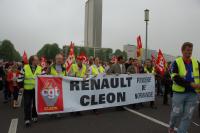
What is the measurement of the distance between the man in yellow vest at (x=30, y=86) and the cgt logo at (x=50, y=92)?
328 millimetres

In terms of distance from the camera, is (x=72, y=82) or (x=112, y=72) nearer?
(x=72, y=82)

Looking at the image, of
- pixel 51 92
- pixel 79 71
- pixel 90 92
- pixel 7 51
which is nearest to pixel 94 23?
pixel 7 51

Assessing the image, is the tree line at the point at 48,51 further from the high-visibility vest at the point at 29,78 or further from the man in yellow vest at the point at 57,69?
the high-visibility vest at the point at 29,78

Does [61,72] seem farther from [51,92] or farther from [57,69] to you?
[51,92]

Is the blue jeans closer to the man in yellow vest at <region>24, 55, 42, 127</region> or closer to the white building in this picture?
the man in yellow vest at <region>24, 55, 42, 127</region>

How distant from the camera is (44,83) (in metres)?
7.68

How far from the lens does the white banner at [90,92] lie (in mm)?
7719

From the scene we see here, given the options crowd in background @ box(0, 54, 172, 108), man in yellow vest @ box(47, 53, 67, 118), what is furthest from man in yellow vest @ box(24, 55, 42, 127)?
crowd in background @ box(0, 54, 172, 108)

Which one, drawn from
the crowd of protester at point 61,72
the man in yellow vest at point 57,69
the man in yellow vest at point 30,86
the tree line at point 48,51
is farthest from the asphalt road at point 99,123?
the tree line at point 48,51

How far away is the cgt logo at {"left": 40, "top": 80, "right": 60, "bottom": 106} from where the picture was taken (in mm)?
7672

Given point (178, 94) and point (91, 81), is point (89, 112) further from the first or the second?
point (178, 94)

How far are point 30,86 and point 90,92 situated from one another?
6.66 feet

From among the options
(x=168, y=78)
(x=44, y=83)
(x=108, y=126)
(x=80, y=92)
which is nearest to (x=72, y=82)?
(x=80, y=92)

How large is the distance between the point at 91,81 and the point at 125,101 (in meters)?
1.52
